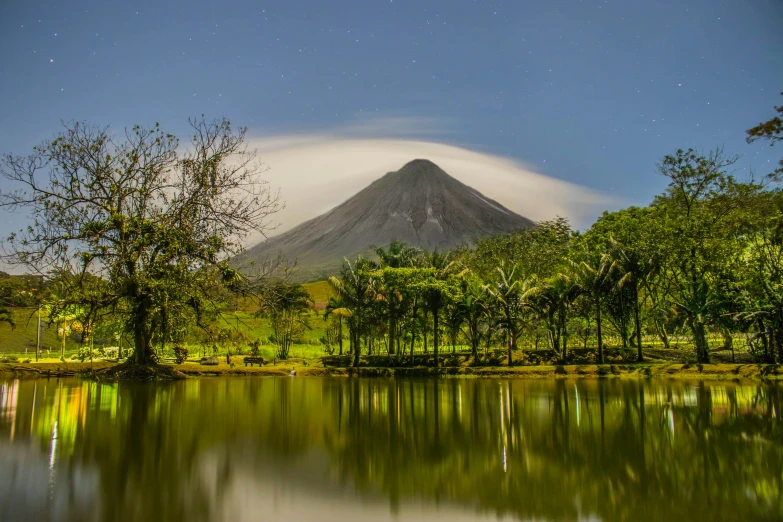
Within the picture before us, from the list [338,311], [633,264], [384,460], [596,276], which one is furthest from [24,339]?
[384,460]

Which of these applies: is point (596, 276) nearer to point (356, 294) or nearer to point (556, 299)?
point (556, 299)

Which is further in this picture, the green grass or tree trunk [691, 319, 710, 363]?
the green grass

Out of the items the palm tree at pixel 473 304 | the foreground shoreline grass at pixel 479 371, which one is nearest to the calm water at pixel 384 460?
the foreground shoreline grass at pixel 479 371

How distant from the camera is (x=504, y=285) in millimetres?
34188

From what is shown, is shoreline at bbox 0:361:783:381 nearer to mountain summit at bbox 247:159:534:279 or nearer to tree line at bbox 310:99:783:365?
tree line at bbox 310:99:783:365

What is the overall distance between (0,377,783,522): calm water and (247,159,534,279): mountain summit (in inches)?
4260

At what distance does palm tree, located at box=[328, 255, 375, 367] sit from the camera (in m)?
36.8

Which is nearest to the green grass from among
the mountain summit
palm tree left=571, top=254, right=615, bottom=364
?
palm tree left=571, top=254, right=615, bottom=364

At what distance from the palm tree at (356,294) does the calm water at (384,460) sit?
2102 centimetres

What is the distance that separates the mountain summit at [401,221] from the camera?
5059 inches

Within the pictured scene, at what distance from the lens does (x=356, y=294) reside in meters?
37.1

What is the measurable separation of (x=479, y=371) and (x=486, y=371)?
0.41m

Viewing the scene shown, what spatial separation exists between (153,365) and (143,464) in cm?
1509

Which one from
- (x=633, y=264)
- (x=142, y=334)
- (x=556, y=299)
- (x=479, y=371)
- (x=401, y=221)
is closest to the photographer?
(x=142, y=334)
